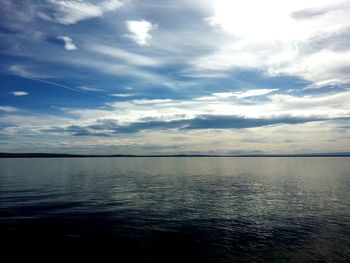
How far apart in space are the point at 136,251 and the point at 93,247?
4388 mm

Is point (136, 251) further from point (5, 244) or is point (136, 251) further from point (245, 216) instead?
point (245, 216)

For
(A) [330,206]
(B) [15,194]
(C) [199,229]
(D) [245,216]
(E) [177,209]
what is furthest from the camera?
(B) [15,194]

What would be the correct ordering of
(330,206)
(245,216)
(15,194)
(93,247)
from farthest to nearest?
1. (15,194)
2. (330,206)
3. (245,216)
4. (93,247)

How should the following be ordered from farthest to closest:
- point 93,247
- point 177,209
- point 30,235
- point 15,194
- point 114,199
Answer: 1. point 15,194
2. point 114,199
3. point 177,209
4. point 30,235
5. point 93,247

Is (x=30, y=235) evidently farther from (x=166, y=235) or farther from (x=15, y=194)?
(x=15, y=194)

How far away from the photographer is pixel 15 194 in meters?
63.2

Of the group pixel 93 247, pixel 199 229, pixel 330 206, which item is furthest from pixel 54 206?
pixel 330 206

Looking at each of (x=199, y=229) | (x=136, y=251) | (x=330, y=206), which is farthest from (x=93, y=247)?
(x=330, y=206)

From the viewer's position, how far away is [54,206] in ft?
165

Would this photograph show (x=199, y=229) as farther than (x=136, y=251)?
Yes

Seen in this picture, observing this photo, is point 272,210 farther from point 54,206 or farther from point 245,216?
point 54,206

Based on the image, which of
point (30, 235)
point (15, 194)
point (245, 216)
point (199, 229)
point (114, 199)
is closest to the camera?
point (30, 235)

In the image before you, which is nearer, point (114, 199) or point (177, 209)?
point (177, 209)

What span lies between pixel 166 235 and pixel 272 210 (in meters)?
21.3
